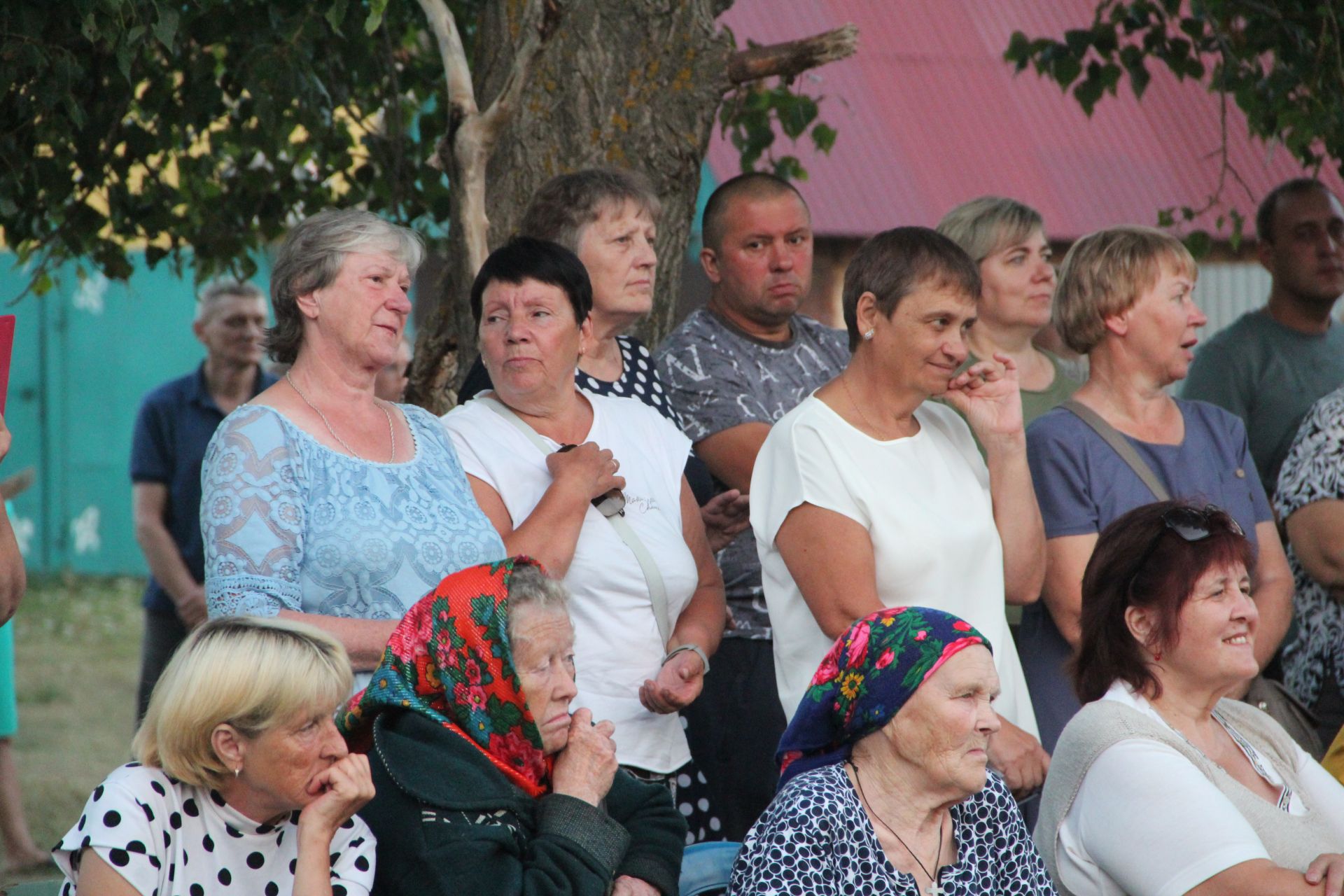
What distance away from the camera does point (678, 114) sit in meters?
4.41

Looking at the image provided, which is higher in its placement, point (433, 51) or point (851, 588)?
point (433, 51)

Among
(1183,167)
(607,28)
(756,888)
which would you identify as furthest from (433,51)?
(1183,167)

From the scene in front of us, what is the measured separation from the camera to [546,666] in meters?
2.62

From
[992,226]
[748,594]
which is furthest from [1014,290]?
[748,594]

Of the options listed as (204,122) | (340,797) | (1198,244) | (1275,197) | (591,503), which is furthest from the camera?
(1198,244)

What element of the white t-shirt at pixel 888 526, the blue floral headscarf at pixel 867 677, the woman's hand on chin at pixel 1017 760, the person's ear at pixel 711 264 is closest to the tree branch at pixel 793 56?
the person's ear at pixel 711 264

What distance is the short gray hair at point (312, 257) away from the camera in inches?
126

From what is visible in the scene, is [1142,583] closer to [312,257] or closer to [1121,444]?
[1121,444]

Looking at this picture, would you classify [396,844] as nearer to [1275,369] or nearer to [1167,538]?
[1167,538]

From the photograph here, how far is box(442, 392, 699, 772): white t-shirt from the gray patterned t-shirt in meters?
0.48

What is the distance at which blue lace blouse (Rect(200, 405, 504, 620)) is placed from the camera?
9.29ft

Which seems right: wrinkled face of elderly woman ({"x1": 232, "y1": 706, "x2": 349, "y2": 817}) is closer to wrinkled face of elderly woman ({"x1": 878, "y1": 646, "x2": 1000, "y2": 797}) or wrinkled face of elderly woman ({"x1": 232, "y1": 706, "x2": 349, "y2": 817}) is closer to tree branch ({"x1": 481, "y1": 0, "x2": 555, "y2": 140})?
wrinkled face of elderly woman ({"x1": 878, "y1": 646, "x2": 1000, "y2": 797})

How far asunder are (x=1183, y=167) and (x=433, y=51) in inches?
308

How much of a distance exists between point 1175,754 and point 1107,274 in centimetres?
137
